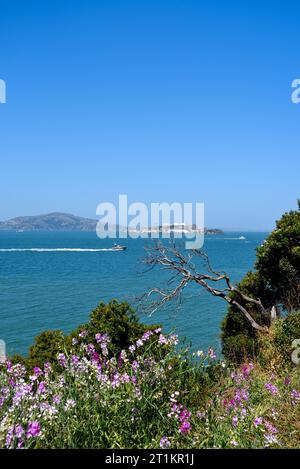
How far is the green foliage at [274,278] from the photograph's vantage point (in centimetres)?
1407

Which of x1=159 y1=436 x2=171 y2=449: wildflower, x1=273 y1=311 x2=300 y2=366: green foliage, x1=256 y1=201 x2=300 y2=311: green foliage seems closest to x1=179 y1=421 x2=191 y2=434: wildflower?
x1=159 y1=436 x2=171 y2=449: wildflower

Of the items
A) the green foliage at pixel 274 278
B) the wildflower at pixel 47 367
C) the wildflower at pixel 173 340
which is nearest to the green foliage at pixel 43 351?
the wildflower at pixel 47 367

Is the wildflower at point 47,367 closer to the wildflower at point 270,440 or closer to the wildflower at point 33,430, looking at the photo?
the wildflower at point 33,430

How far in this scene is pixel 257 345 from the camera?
11.1 metres

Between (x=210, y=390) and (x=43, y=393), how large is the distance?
1820 millimetres

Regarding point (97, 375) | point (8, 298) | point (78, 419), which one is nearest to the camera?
point (78, 419)

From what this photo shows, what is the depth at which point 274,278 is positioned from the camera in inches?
589

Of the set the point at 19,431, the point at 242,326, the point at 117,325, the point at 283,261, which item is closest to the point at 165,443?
the point at 19,431

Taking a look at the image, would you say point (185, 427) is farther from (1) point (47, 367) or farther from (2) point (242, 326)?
(2) point (242, 326)

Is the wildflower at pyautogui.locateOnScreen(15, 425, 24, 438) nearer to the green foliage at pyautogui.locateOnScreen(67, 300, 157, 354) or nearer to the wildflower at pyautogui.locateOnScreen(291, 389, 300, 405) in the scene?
the wildflower at pyautogui.locateOnScreen(291, 389, 300, 405)

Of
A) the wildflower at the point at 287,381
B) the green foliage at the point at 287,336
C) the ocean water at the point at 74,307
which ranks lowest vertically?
the ocean water at the point at 74,307
